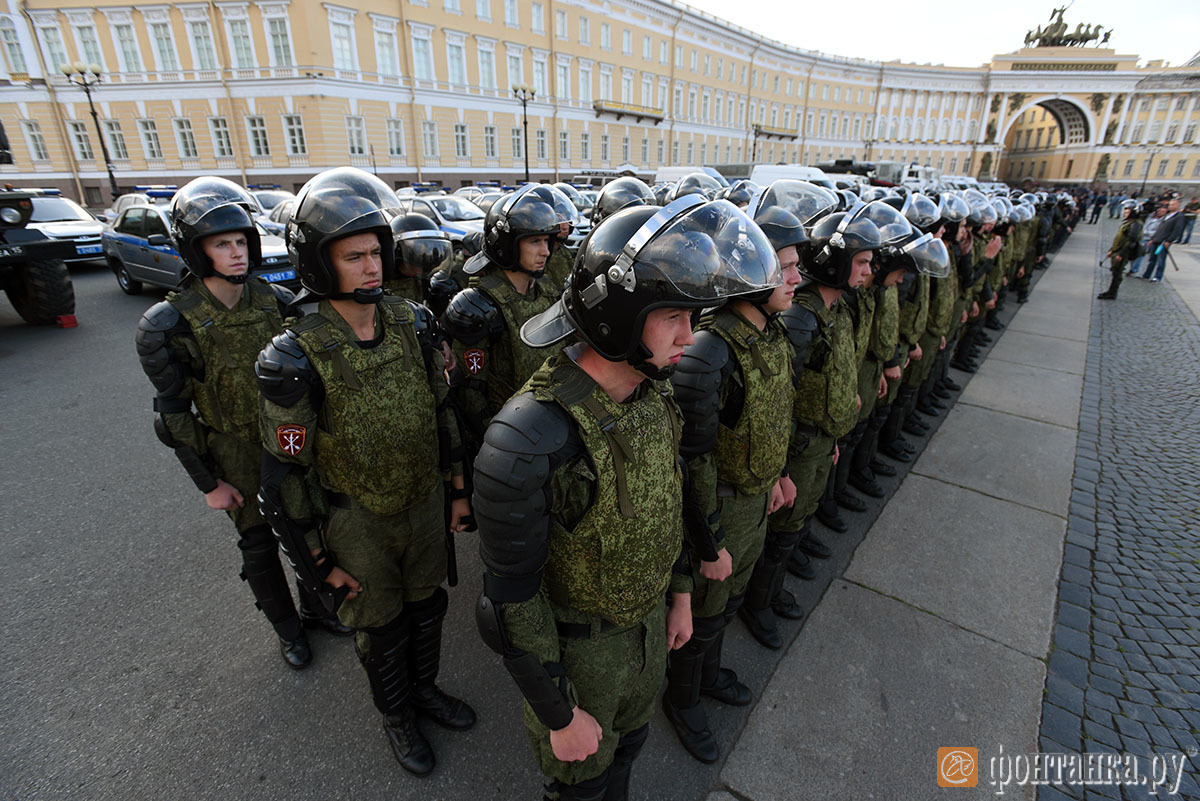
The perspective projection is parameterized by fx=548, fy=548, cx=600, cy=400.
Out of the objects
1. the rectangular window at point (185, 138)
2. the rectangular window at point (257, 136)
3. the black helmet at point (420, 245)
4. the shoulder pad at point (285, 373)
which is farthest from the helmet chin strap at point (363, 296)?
the rectangular window at point (185, 138)

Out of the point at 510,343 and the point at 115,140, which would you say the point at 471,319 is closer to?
the point at 510,343

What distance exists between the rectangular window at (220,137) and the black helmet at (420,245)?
33.8 m

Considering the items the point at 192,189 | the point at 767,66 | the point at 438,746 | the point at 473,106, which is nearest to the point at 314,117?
the point at 473,106

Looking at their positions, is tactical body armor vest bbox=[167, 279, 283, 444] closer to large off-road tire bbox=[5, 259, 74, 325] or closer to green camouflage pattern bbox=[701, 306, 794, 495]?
green camouflage pattern bbox=[701, 306, 794, 495]

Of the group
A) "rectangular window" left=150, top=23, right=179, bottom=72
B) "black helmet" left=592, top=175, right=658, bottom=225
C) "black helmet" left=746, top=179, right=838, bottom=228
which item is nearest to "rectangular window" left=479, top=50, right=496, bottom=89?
"rectangular window" left=150, top=23, right=179, bottom=72

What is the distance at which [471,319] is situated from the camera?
3.32 meters

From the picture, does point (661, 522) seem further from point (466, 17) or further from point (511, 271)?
point (466, 17)

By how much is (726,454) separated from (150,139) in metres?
41.1

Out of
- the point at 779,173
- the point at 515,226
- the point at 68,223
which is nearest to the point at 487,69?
the point at 779,173

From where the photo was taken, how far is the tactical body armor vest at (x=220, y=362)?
9.49 ft

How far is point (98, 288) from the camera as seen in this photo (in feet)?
39.3

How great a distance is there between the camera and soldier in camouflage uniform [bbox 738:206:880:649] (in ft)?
10.6

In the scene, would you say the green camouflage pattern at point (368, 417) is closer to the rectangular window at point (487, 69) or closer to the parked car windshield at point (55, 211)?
the parked car windshield at point (55, 211)

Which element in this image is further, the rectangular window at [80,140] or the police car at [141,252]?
the rectangular window at [80,140]
